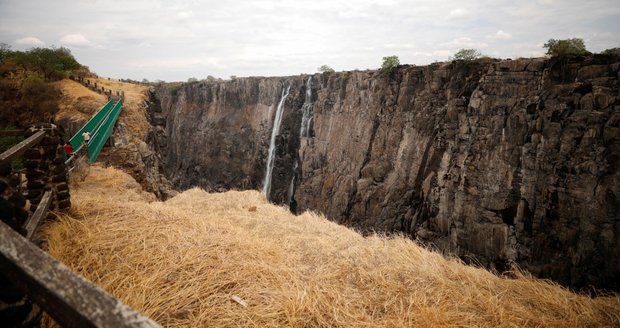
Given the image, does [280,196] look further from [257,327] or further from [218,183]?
[257,327]

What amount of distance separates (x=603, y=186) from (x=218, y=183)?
3959cm

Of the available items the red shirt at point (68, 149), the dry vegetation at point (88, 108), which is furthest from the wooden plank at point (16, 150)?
the dry vegetation at point (88, 108)

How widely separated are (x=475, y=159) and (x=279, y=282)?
61.4 feet

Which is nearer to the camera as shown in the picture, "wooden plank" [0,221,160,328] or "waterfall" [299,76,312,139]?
"wooden plank" [0,221,160,328]

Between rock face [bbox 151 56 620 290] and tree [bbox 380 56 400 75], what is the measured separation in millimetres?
720

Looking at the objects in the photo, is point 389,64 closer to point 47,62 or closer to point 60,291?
point 47,62

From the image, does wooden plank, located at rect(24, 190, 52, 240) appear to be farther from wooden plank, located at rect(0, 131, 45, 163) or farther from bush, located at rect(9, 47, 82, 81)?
bush, located at rect(9, 47, 82, 81)

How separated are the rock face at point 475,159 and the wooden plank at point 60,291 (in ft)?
61.3

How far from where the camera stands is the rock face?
571 inches

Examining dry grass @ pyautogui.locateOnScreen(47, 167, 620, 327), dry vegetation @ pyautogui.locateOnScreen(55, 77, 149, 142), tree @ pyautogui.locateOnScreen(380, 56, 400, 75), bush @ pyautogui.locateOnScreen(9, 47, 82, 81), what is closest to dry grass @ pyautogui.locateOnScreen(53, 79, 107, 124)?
dry vegetation @ pyautogui.locateOnScreen(55, 77, 149, 142)

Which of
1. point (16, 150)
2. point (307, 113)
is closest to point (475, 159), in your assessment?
point (307, 113)

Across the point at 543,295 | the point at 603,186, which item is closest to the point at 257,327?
the point at 543,295

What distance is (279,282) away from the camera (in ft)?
12.1

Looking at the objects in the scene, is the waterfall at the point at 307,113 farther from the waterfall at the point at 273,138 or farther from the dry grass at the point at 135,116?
the dry grass at the point at 135,116
